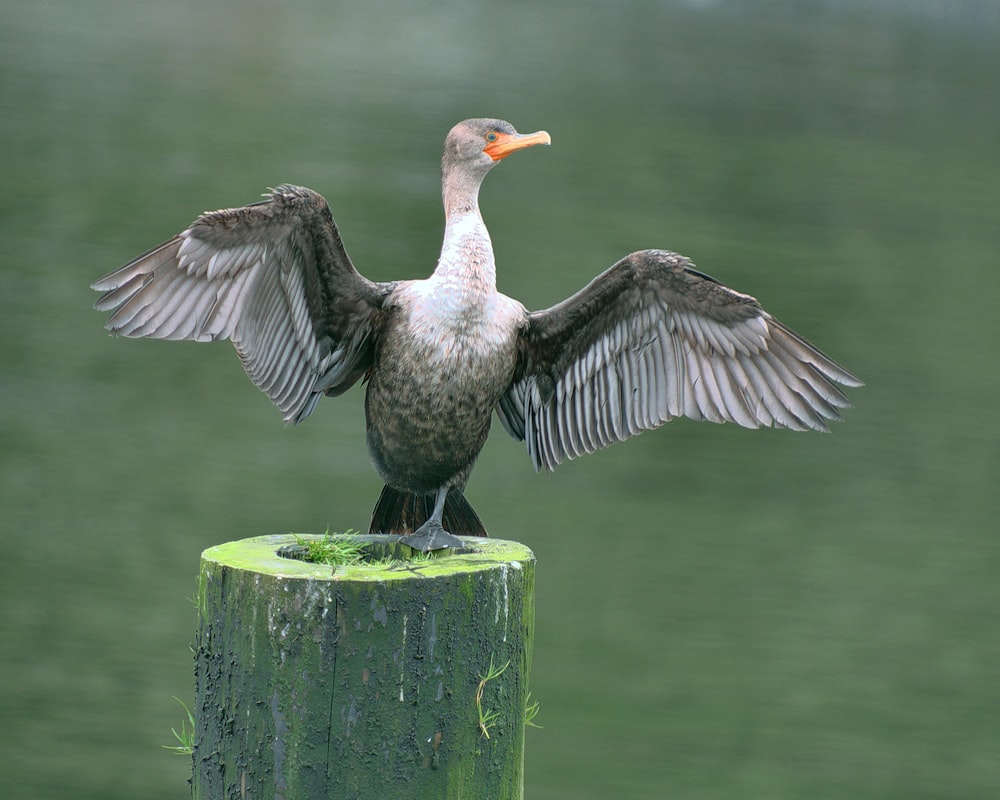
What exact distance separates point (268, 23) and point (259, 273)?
7.82 metres

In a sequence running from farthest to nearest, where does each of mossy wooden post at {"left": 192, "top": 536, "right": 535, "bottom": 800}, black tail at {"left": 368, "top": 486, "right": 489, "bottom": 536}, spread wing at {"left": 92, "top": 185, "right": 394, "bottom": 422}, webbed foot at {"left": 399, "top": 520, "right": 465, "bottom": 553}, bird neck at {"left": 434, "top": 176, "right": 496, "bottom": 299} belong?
1. black tail at {"left": 368, "top": 486, "right": 489, "bottom": 536}
2. bird neck at {"left": 434, "top": 176, "right": 496, "bottom": 299}
3. spread wing at {"left": 92, "top": 185, "right": 394, "bottom": 422}
4. webbed foot at {"left": 399, "top": 520, "right": 465, "bottom": 553}
5. mossy wooden post at {"left": 192, "top": 536, "right": 535, "bottom": 800}

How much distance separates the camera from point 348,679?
8.57ft

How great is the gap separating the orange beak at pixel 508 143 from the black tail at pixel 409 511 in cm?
92

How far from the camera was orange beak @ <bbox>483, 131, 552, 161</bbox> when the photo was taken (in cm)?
392

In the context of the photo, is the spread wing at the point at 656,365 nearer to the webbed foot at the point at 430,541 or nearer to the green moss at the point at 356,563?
the webbed foot at the point at 430,541

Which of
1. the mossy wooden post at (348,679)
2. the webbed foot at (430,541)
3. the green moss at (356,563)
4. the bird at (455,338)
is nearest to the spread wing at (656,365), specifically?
the bird at (455,338)

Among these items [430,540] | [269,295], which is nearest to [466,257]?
[269,295]

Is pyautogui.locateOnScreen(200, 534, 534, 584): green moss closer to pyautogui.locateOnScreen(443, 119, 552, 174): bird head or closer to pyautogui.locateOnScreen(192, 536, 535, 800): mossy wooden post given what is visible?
pyautogui.locateOnScreen(192, 536, 535, 800): mossy wooden post

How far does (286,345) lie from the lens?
3.81 metres

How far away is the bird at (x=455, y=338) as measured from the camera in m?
3.58

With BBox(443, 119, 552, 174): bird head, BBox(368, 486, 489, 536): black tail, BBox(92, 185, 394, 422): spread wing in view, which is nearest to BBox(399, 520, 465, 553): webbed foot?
BBox(368, 486, 489, 536): black tail

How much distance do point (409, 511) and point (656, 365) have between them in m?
0.79

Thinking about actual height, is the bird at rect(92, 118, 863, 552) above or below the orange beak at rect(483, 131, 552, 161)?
below

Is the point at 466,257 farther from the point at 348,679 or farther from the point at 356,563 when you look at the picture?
the point at 348,679
